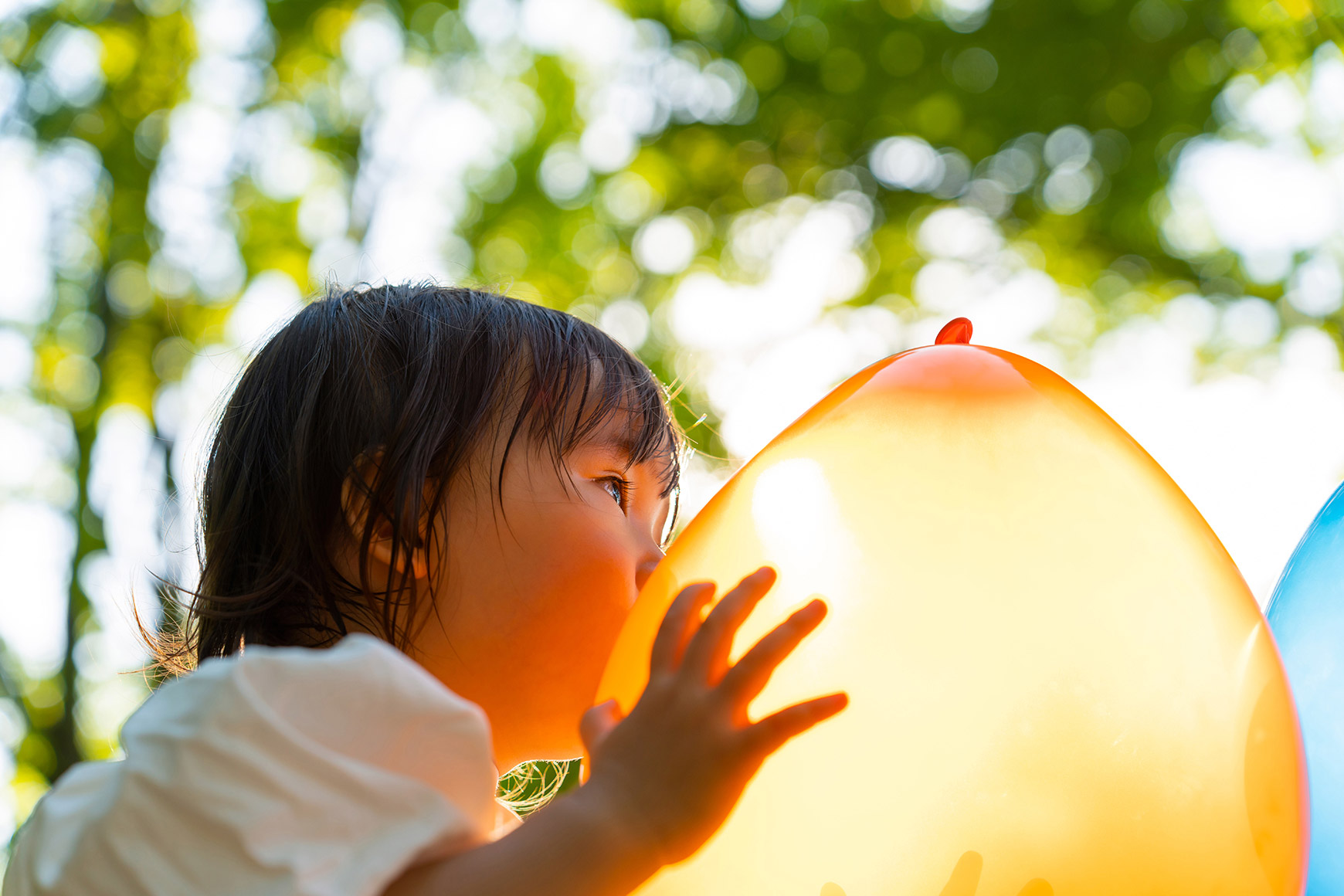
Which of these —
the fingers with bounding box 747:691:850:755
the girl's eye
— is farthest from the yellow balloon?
the girl's eye

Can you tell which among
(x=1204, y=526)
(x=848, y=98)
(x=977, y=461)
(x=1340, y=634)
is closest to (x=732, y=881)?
(x=977, y=461)

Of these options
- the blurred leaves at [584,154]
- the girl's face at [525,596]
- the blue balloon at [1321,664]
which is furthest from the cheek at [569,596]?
the blurred leaves at [584,154]

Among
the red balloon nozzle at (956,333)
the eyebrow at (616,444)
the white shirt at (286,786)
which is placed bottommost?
the white shirt at (286,786)

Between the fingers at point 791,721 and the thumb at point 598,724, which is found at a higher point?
the fingers at point 791,721

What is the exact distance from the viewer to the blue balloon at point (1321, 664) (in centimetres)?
93

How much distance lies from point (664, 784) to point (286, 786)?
0.85 feet

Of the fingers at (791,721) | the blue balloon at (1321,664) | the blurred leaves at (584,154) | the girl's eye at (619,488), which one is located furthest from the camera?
the blurred leaves at (584,154)

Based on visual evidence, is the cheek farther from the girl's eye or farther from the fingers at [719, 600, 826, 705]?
the fingers at [719, 600, 826, 705]

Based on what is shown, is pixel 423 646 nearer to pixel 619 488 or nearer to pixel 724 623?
pixel 619 488

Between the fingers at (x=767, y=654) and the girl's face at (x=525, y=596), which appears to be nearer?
the fingers at (x=767, y=654)

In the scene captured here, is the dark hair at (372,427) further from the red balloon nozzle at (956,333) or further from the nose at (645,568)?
the red balloon nozzle at (956,333)

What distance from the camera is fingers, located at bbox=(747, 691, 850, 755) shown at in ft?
2.25

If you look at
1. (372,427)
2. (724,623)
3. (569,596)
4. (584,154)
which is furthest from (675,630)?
(584,154)

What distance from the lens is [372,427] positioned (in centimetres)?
117
